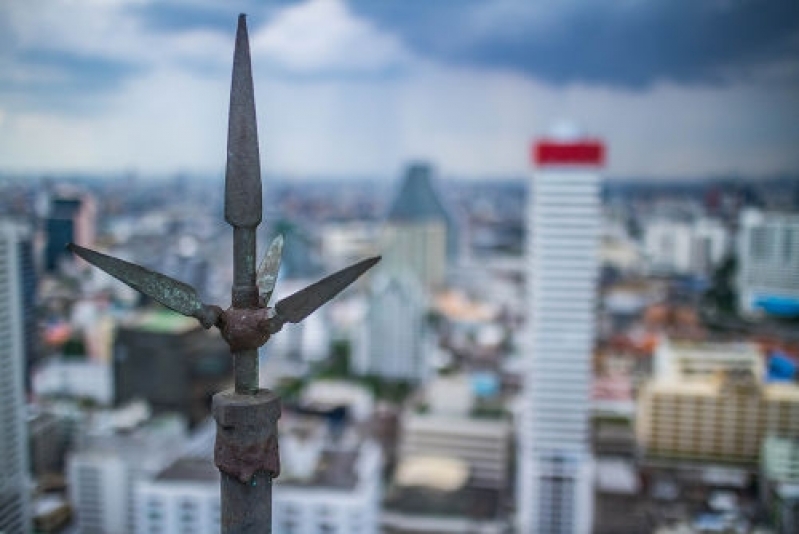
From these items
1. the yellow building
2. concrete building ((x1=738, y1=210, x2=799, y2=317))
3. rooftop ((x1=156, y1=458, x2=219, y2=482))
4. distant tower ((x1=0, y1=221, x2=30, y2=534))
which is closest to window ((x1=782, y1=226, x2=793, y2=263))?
concrete building ((x1=738, y1=210, x2=799, y2=317))

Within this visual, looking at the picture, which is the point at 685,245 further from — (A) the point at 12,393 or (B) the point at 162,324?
(A) the point at 12,393

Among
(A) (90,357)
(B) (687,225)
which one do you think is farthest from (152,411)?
(B) (687,225)

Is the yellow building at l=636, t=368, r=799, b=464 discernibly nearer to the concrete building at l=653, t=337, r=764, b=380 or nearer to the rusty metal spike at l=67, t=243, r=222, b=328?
the concrete building at l=653, t=337, r=764, b=380

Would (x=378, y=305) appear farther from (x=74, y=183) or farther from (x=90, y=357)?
(x=74, y=183)

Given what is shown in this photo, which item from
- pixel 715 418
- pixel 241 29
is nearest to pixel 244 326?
pixel 241 29

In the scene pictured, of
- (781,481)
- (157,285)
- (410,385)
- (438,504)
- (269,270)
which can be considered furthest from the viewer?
(410,385)

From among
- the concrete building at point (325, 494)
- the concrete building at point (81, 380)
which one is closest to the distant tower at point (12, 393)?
the concrete building at point (325, 494)
